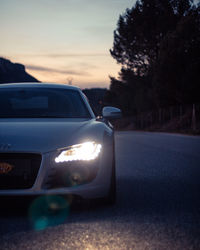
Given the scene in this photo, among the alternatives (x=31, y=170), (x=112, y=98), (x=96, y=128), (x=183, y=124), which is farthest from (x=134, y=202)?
(x=112, y=98)

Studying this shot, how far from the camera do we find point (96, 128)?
15.6ft

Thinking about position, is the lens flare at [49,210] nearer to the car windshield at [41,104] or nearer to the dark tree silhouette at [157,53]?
the car windshield at [41,104]

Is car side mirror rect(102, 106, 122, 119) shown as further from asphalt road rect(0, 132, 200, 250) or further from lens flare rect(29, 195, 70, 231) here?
lens flare rect(29, 195, 70, 231)

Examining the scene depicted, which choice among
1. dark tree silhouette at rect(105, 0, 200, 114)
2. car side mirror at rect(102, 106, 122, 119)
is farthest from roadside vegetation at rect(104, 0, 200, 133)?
car side mirror at rect(102, 106, 122, 119)

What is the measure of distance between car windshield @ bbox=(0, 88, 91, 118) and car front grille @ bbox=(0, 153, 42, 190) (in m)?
1.21

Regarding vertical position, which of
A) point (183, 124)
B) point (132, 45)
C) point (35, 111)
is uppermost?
point (132, 45)

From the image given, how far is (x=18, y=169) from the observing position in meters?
4.15

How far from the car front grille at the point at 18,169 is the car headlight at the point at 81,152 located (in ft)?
0.73

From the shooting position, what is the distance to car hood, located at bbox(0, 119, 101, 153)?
419 centimetres

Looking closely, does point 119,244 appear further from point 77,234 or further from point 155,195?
point 155,195

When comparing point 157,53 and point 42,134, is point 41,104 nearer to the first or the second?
point 42,134

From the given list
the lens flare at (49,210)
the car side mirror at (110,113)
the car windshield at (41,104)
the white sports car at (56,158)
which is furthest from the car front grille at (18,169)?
the car side mirror at (110,113)

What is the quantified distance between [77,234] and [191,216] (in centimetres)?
116

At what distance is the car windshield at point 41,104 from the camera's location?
5.47 metres
